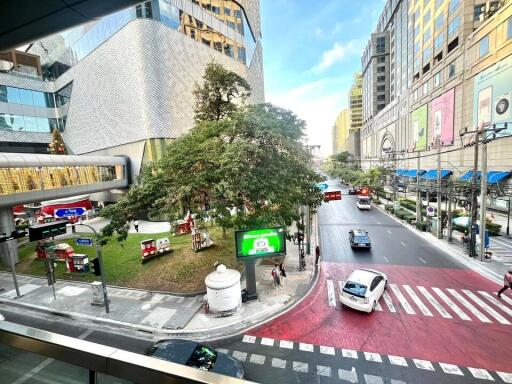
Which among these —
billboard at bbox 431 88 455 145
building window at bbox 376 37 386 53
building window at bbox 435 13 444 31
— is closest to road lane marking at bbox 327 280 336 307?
billboard at bbox 431 88 455 145

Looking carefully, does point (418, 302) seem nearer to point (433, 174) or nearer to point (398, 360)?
point (398, 360)

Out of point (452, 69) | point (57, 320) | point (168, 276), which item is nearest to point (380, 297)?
point (168, 276)

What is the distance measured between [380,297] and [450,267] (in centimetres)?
800

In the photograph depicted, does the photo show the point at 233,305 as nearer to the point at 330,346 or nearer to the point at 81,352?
the point at 330,346

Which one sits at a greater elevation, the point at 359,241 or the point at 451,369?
the point at 359,241

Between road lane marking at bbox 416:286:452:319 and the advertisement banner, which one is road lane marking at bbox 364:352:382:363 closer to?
road lane marking at bbox 416:286:452:319

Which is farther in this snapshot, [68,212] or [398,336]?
[68,212]

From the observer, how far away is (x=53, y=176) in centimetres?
2789

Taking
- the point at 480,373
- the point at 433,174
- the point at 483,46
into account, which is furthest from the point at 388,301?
the point at 433,174

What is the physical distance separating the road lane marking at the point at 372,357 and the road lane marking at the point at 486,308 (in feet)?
23.3

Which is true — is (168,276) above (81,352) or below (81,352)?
below

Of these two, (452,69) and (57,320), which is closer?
(57,320)

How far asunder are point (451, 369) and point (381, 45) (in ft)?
354

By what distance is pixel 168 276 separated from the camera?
1822 centimetres
